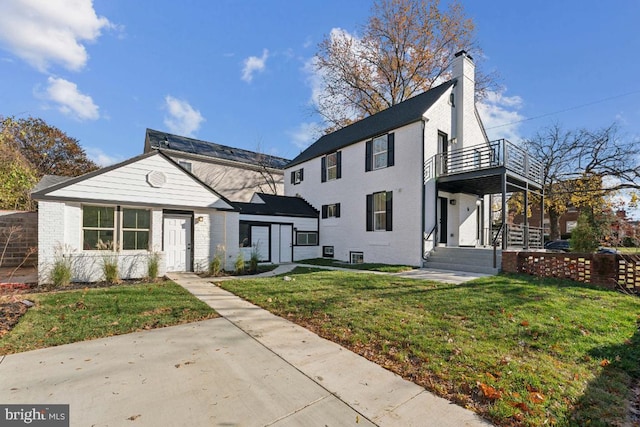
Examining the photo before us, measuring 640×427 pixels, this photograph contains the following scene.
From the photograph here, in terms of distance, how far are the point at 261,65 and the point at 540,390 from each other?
1704 centimetres

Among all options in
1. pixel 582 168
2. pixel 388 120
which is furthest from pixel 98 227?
pixel 582 168

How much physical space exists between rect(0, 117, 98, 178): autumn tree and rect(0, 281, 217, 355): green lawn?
21947mm

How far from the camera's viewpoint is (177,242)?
34.0ft

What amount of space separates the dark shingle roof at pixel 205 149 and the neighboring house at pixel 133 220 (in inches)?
381

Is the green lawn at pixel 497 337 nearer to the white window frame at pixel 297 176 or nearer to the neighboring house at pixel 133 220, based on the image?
the neighboring house at pixel 133 220

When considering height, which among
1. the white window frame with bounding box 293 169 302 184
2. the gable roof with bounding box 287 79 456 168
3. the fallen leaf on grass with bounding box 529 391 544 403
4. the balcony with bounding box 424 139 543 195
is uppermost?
the gable roof with bounding box 287 79 456 168

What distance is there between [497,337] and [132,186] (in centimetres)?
1042

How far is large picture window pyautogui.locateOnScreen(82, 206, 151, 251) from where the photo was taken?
28.7ft

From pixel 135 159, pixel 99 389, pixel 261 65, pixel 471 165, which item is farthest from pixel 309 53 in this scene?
pixel 99 389

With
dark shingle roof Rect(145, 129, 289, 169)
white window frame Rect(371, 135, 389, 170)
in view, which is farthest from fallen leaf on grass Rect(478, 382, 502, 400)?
dark shingle roof Rect(145, 129, 289, 169)

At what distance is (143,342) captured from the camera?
3979 mm

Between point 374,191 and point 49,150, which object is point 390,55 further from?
point 49,150

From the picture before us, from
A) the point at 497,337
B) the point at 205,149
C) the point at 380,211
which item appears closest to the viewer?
the point at 497,337

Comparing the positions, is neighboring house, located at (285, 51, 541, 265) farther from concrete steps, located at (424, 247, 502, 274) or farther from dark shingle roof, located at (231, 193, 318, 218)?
dark shingle roof, located at (231, 193, 318, 218)
